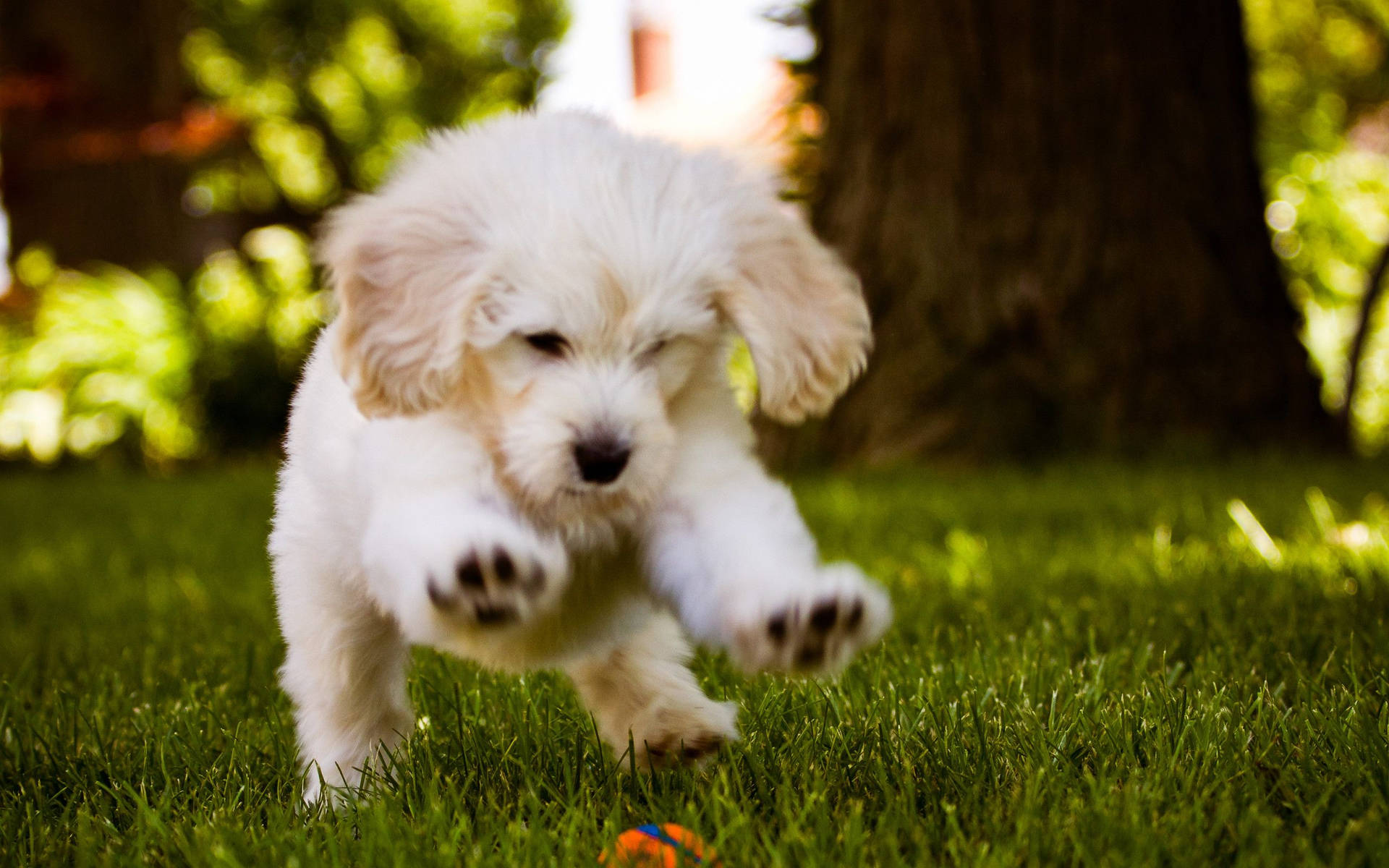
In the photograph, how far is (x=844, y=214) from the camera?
23.2 feet

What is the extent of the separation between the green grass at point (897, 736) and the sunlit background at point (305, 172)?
0.89m

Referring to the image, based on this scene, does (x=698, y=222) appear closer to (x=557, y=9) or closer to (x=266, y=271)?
(x=266, y=271)

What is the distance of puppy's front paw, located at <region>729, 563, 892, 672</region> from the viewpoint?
68.7 inches

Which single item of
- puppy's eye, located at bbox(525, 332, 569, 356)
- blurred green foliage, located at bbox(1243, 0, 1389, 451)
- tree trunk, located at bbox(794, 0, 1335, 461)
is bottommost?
blurred green foliage, located at bbox(1243, 0, 1389, 451)

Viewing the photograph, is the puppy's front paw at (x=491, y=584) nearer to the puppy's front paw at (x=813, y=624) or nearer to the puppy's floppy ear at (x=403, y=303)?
the puppy's front paw at (x=813, y=624)

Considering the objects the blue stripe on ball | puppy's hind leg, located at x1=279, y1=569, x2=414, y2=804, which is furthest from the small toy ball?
puppy's hind leg, located at x1=279, y1=569, x2=414, y2=804

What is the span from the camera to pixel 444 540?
5.77 feet

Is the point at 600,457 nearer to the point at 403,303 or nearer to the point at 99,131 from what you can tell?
the point at 403,303

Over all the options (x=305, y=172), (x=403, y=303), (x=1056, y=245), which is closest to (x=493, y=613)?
(x=403, y=303)

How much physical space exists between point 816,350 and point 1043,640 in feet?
4.08

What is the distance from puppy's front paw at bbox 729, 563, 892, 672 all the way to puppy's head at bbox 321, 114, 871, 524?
0.32 m

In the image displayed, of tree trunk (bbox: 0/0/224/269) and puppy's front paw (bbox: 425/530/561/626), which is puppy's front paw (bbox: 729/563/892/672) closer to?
puppy's front paw (bbox: 425/530/561/626)

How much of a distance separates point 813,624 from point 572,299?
2.00ft

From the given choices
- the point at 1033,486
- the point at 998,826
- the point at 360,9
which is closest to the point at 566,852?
the point at 998,826
